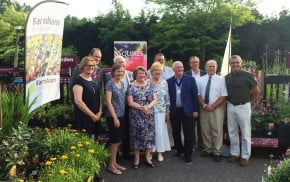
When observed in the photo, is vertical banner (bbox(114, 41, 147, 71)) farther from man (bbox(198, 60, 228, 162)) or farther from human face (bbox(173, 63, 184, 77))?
man (bbox(198, 60, 228, 162))

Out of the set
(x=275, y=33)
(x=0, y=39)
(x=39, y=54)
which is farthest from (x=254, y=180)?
(x=0, y=39)

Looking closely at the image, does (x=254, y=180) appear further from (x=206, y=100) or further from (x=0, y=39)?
(x=0, y=39)

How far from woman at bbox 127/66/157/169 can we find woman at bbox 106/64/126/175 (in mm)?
177

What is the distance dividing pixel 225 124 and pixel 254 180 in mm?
1333

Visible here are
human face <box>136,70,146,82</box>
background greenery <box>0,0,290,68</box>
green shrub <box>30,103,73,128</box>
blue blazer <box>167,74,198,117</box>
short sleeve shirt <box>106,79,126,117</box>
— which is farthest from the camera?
background greenery <box>0,0,290,68</box>

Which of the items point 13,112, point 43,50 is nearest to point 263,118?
Result: point 43,50

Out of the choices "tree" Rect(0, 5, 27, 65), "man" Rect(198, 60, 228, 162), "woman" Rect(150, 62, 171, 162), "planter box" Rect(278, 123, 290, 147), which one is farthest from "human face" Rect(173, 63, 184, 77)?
"tree" Rect(0, 5, 27, 65)

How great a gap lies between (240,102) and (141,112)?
4.72ft

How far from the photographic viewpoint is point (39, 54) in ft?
13.9

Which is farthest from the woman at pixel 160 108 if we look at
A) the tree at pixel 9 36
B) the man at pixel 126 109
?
the tree at pixel 9 36

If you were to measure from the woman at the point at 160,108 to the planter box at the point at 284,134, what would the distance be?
170 centimetres

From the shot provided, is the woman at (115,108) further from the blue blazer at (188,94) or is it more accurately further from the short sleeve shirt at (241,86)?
the short sleeve shirt at (241,86)

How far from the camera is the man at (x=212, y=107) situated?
5492 millimetres

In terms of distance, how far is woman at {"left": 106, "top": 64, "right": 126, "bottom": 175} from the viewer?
4.85 m
